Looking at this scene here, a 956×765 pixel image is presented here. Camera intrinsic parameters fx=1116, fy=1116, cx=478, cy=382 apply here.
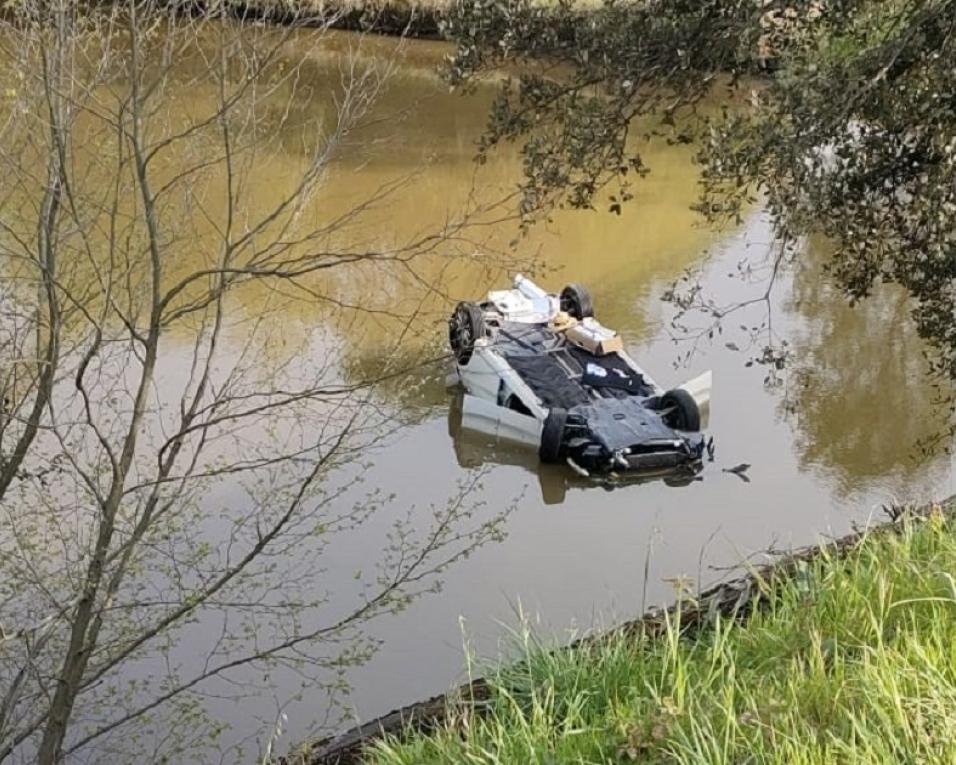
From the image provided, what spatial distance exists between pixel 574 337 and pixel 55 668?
698cm

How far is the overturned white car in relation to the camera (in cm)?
992

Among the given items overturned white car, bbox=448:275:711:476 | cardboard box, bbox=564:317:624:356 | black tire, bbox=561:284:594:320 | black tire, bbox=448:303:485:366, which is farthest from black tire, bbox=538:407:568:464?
black tire, bbox=561:284:594:320

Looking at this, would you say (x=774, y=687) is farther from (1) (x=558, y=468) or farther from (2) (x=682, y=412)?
(2) (x=682, y=412)

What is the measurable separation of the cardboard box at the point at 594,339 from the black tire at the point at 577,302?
595 mm

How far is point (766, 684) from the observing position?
2539mm

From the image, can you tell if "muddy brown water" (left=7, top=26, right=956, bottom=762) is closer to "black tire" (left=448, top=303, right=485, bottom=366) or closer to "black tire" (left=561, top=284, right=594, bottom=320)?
"black tire" (left=448, top=303, right=485, bottom=366)

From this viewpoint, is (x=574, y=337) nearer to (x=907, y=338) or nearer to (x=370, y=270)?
(x=370, y=270)

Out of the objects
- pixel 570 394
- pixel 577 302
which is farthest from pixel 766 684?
pixel 577 302

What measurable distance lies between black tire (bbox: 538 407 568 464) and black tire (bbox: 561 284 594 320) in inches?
87.1

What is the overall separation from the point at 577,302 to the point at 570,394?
1.73 meters

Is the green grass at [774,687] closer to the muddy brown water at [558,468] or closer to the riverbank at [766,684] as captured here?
the riverbank at [766,684]

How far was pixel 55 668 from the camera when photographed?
5.17 meters

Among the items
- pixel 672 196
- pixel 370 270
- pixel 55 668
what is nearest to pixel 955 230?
pixel 55 668

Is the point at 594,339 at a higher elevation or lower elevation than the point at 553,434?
higher
